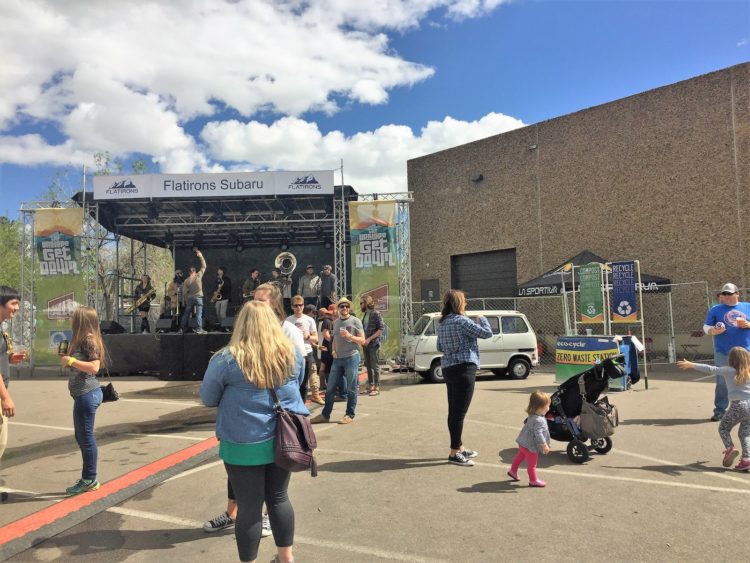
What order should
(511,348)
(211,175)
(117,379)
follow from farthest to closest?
1. (211,175)
2. (117,379)
3. (511,348)

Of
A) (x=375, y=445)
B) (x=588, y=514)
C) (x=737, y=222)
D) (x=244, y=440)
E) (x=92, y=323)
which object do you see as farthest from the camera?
(x=737, y=222)

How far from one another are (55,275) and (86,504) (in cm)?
1290

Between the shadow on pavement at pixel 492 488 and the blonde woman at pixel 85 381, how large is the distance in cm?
319

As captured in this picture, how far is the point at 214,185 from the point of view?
14.7 meters

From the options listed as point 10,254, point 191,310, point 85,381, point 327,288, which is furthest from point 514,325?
point 10,254

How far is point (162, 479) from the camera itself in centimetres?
489

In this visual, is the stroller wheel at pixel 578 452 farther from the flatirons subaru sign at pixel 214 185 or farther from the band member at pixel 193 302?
the flatirons subaru sign at pixel 214 185

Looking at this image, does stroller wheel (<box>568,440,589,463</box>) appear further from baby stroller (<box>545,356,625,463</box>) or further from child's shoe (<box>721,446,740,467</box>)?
child's shoe (<box>721,446,740,467</box>)

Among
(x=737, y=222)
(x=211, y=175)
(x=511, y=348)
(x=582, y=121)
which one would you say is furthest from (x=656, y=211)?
(x=211, y=175)

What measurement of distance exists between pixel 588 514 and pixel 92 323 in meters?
4.28

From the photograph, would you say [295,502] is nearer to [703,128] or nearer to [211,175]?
[211,175]

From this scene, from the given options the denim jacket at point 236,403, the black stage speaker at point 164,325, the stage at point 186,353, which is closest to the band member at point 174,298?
the black stage speaker at point 164,325

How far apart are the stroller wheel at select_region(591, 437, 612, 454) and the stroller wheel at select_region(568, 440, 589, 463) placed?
A: 0.29 metres

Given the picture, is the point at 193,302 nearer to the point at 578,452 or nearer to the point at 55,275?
the point at 55,275
